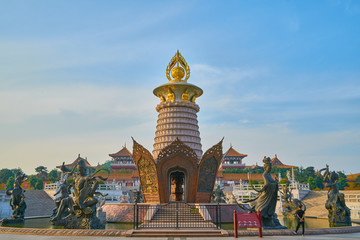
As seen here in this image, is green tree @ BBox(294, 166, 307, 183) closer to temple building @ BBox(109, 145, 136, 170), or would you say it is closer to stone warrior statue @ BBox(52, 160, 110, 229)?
temple building @ BBox(109, 145, 136, 170)

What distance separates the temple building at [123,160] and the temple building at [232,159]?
2404 centimetres

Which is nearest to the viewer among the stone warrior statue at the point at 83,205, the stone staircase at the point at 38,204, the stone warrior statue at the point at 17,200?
the stone warrior statue at the point at 83,205

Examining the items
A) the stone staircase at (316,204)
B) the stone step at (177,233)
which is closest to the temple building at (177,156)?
the stone step at (177,233)

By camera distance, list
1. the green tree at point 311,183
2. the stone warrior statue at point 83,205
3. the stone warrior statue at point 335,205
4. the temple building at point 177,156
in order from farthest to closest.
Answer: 1. the green tree at point 311,183
2. the temple building at point 177,156
3. the stone warrior statue at point 335,205
4. the stone warrior statue at point 83,205

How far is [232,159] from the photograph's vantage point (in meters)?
74.7

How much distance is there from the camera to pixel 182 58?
2627 cm

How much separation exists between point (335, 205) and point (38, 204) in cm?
2499

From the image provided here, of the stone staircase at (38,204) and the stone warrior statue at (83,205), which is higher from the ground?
the stone warrior statue at (83,205)

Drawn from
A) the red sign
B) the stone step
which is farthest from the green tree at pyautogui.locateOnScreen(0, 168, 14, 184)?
the red sign

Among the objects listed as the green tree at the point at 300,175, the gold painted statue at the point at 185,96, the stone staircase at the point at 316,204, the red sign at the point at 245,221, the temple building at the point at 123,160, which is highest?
the gold painted statue at the point at 185,96

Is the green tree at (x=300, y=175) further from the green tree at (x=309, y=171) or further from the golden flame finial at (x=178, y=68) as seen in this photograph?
the golden flame finial at (x=178, y=68)

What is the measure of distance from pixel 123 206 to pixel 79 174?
5.80m

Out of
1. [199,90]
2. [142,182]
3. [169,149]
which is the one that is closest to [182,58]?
[199,90]

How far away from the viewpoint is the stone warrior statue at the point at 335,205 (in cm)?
1450
